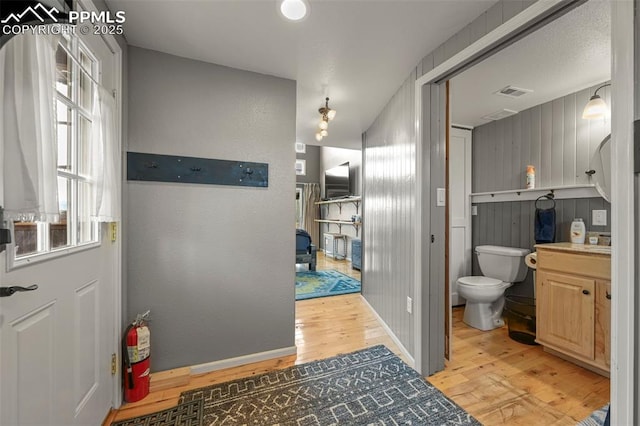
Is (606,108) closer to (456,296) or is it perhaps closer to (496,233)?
(496,233)

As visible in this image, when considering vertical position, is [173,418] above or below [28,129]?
below

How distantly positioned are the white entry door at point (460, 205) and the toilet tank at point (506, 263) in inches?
14.0

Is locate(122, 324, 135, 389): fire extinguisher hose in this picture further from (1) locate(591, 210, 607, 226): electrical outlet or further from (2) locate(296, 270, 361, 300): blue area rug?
(1) locate(591, 210, 607, 226): electrical outlet

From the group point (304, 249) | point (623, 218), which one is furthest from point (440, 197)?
point (304, 249)

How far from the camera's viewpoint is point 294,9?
1.36 metres

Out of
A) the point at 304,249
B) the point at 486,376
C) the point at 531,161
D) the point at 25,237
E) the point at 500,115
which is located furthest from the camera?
the point at 304,249

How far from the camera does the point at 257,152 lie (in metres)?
2.05

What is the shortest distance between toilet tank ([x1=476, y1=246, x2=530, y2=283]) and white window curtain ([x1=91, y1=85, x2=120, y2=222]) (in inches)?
130

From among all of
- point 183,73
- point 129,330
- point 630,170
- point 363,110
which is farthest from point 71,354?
point 363,110

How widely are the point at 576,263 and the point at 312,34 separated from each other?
2460 mm

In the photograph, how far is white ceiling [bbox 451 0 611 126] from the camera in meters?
1.52

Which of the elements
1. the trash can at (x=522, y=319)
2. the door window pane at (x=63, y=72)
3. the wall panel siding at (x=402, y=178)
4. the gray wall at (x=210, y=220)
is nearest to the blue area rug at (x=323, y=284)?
the wall panel siding at (x=402, y=178)

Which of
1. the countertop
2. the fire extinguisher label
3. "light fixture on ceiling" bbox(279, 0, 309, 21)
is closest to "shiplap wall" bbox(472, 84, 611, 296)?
the countertop

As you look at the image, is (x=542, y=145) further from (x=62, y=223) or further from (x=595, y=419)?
(x=62, y=223)
